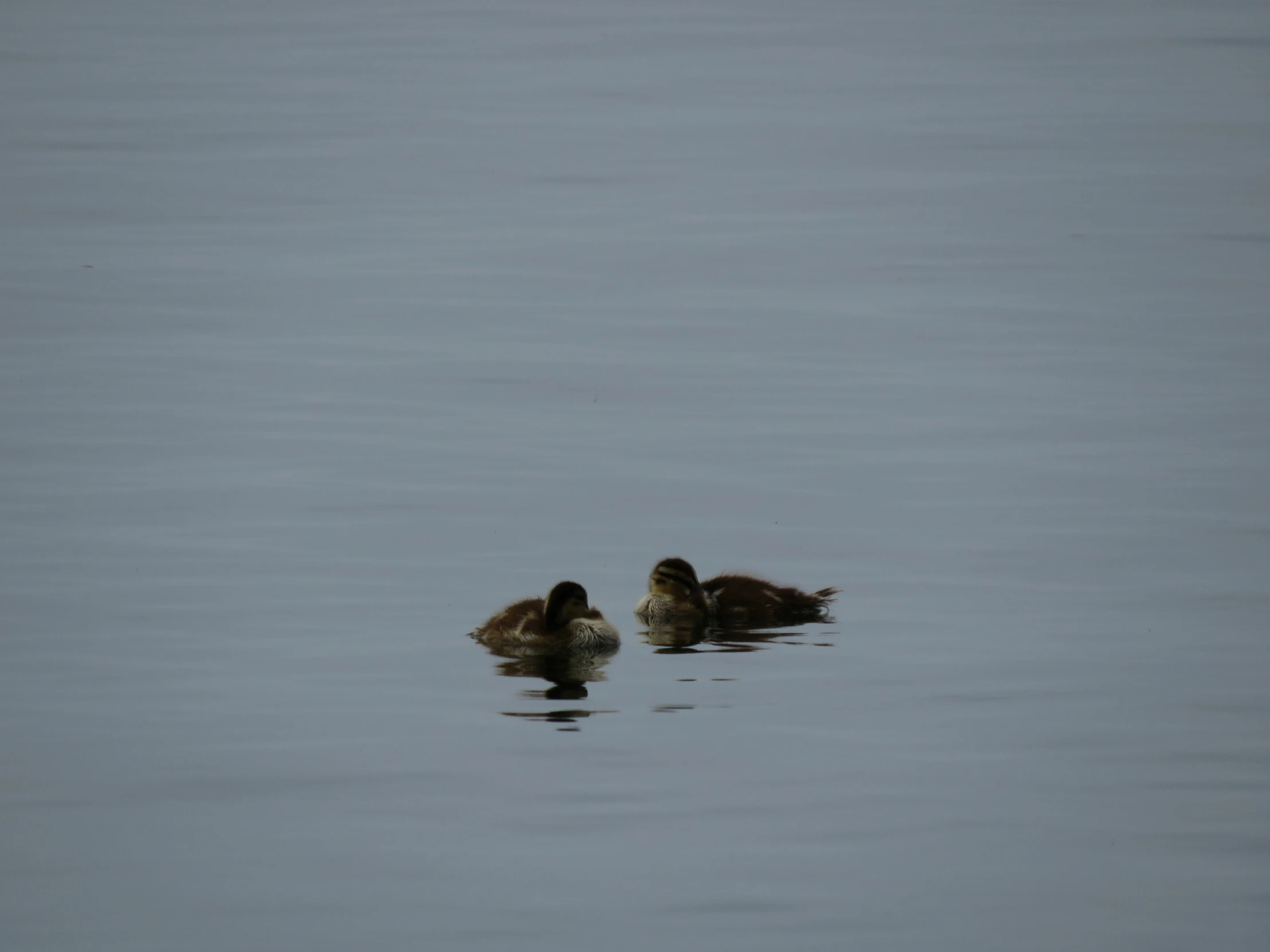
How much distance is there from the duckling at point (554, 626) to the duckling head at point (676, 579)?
2.09 ft

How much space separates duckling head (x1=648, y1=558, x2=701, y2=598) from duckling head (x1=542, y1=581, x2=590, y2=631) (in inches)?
28.0

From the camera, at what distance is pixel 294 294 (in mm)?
19141

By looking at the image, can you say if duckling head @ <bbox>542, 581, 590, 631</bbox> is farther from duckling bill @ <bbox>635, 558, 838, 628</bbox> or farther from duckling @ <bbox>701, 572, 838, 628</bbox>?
duckling @ <bbox>701, 572, 838, 628</bbox>

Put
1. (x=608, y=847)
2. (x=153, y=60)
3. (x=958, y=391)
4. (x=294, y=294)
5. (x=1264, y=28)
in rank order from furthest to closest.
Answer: (x=153, y=60) < (x=1264, y=28) < (x=294, y=294) < (x=958, y=391) < (x=608, y=847)

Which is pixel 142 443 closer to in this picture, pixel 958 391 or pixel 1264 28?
pixel 958 391

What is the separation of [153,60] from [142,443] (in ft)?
88.4

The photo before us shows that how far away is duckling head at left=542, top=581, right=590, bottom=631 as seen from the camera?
30.5 ft

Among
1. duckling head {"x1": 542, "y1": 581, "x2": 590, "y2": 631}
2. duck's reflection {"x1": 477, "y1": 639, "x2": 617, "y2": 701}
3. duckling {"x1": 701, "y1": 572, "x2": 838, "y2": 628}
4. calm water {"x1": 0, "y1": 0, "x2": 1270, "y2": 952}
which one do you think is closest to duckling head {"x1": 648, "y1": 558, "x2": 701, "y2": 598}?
duckling {"x1": 701, "y1": 572, "x2": 838, "y2": 628}

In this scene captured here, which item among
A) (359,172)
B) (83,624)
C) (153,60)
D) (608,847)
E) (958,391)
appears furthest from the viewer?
(153,60)

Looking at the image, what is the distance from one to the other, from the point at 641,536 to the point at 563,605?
1794 millimetres

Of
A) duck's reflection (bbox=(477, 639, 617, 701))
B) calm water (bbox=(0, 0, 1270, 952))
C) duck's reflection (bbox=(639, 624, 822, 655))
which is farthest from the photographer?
duck's reflection (bbox=(639, 624, 822, 655))

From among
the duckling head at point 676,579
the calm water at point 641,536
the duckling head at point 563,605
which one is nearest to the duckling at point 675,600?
the duckling head at point 676,579

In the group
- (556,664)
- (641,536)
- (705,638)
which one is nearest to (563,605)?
(556,664)

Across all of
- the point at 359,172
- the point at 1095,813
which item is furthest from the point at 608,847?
the point at 359,172
